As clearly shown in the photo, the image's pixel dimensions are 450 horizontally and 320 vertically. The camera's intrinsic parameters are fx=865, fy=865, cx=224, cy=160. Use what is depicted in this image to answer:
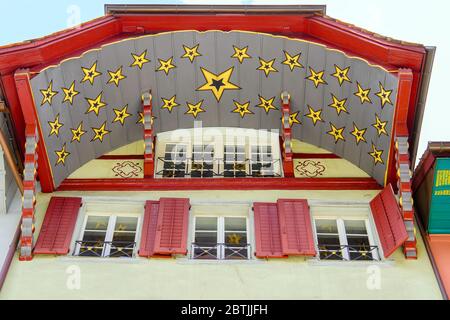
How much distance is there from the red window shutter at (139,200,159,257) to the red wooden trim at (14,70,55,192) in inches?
68.3

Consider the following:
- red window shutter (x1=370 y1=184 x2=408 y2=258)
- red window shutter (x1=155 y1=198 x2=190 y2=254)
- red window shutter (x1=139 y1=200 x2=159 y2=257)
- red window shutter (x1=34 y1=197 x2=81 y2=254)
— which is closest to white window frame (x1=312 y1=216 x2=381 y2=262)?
red window shutter (x1=370 y1=184 x2=408 y2=258)

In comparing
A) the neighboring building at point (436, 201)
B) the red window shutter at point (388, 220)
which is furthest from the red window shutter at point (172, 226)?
the neighboring building at point (436, 201)

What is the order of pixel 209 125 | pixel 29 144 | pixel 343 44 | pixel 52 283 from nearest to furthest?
pixel 52 283, pixel 29 144, pixel 343 44, pixel 209 125

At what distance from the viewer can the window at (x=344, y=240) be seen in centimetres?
1344

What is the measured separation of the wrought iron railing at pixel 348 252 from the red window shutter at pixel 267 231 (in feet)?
2.38

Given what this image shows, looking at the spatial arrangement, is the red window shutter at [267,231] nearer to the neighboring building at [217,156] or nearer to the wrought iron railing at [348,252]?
the neighboring building at [217,156]

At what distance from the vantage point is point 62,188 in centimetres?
1458

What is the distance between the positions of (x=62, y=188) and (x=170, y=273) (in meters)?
2.87

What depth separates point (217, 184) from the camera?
14.6 meters

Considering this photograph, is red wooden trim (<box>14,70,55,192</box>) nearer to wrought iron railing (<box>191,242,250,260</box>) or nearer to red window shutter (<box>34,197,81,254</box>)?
red window shutter (<box>34,197,81,254</box>)

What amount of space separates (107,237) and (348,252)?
150 inches

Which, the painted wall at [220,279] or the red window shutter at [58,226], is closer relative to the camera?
the painted wall at [220,279]
